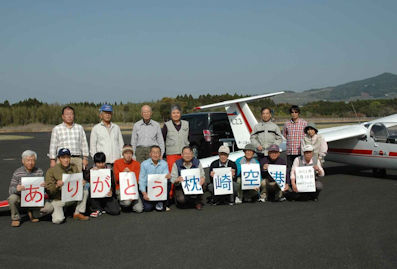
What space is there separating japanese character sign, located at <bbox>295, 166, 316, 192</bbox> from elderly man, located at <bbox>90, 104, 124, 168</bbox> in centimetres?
341

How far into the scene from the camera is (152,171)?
6.98 metres

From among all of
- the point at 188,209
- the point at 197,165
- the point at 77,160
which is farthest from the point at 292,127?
the point at 77,160

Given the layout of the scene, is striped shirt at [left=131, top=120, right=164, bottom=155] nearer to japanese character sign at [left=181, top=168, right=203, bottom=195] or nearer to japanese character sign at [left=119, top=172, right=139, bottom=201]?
japanese character sign at [left=181, top=168, right=203, bottom=195]

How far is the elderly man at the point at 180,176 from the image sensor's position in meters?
7.05

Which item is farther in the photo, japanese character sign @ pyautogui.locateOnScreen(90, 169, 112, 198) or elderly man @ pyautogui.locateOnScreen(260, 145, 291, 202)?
elderly man @ pyautogui.locateOnScreen(260, 145, 291, 202)

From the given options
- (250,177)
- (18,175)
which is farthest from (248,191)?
(18,175)

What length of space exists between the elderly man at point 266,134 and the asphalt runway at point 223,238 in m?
1.24

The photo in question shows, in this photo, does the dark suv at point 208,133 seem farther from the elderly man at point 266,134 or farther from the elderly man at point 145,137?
the elderly man at point 145,137

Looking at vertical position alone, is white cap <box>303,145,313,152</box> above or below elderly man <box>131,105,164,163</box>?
below

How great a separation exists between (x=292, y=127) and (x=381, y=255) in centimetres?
415

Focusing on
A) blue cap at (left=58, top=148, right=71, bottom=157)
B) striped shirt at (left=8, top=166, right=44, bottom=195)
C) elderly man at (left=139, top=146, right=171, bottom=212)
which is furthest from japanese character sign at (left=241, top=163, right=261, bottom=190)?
striped shirt at (left=8, top=166, right=44, bottom=195)

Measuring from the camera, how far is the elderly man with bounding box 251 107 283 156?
312 inches

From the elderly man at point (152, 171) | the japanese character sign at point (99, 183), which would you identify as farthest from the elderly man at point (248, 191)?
the japanese character sign at point (99, 183)

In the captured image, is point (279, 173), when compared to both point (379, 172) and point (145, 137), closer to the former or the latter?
point (145, 137)
